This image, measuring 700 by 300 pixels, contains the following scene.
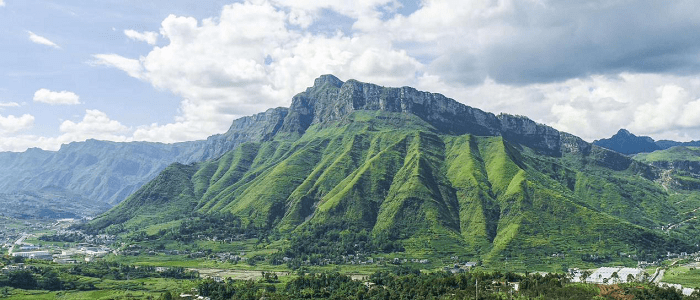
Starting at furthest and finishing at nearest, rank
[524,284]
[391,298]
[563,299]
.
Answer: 1. [391,298]
2. [524,284]
3. [563,299]

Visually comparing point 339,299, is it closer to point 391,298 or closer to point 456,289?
point 391,298

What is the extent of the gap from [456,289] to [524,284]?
80.3ft

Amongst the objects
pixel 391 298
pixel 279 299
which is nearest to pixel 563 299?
pixel 391 298

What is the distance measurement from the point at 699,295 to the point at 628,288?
22157mm

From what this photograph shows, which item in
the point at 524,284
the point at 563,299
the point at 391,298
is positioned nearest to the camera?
the point at 563,299

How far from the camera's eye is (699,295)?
171 m

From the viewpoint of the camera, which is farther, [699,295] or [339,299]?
[339,299]

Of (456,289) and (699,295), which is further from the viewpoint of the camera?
(456,289)

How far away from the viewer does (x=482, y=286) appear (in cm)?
18625

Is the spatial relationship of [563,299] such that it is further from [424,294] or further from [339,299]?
[339,299]

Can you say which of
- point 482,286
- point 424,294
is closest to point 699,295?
point 482,286

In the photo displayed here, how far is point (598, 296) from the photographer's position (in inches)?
6521

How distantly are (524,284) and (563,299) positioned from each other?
66.1ft

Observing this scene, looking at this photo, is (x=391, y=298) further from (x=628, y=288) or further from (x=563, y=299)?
(x=628, y=288)
